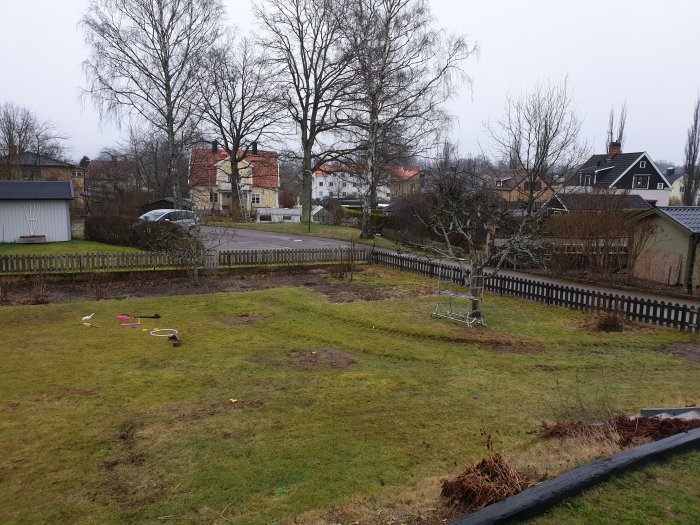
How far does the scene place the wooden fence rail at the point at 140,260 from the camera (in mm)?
18125

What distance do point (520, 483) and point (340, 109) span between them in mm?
36351

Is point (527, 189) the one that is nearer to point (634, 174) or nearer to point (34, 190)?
point (634, 174)

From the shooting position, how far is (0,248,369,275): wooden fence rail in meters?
18.1

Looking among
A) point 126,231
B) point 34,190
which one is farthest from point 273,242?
point 34,190

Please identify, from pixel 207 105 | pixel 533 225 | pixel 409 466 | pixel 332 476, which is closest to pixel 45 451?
pixel 332 476

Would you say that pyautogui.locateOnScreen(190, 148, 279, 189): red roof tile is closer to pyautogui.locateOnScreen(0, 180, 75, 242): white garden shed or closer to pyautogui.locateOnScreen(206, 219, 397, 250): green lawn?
pyautogui.locateOnScreen(206, 219, 397, 250): green lawn

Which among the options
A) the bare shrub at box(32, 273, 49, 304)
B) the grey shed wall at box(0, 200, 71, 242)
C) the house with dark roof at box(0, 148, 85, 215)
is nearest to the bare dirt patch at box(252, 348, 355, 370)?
the bare shrub at box(32, 273, 49, 304)

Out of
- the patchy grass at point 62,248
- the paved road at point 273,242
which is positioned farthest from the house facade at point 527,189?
the patchy grass at point 62,248

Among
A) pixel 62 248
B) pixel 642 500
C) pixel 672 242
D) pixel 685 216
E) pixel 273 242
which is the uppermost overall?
pixel 685 216

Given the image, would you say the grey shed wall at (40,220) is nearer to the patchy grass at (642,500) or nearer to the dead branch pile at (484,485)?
the dead branch pile at (484,485)

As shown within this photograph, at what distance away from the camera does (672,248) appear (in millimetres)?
19828

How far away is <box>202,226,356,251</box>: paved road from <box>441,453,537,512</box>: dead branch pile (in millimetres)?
23519

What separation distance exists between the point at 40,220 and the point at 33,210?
59 centimetres

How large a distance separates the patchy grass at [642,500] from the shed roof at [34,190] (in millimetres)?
27828
